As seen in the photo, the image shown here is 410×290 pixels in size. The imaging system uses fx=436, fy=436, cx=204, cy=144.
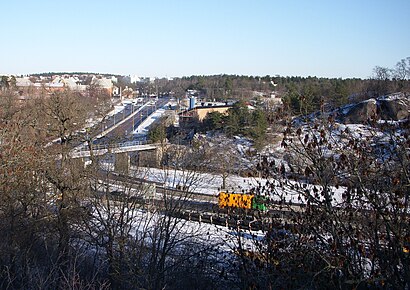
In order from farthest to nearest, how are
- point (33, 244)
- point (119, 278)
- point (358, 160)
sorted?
point (33, 244), point (119, 278), point (358, 160)

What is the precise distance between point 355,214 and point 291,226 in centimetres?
70

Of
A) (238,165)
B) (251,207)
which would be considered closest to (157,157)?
(238,165)

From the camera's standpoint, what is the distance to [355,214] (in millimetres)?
4703

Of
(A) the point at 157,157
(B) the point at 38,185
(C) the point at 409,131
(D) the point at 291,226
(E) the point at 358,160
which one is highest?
(C) the point at 409,131

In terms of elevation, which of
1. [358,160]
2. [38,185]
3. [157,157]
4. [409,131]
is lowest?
[157,157]

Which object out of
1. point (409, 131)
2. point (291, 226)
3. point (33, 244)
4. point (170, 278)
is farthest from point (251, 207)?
point (33, 244)

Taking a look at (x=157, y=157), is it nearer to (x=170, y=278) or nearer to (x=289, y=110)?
(x=170, y=278)

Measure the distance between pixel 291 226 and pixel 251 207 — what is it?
2.36 feet

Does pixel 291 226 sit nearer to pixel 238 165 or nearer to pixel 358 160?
pixel 358 160

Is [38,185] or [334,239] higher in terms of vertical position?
[334,239]

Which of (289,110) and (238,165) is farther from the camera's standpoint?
(238,165)

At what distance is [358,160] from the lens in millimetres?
4691

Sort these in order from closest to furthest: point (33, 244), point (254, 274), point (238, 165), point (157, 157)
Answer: point (254, 274), point (33, 244), point (238, 165), point (157, 157)

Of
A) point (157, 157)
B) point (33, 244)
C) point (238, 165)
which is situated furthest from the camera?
point (157, 157)
